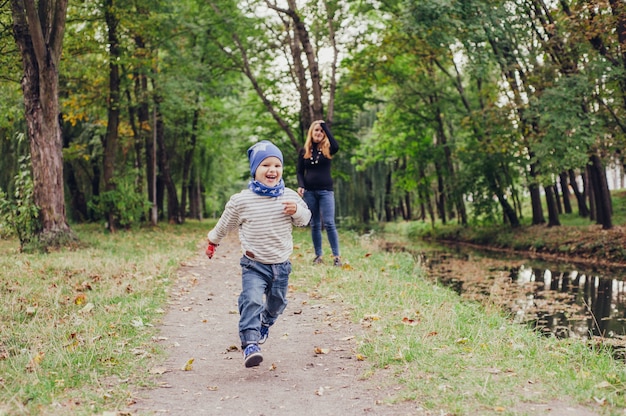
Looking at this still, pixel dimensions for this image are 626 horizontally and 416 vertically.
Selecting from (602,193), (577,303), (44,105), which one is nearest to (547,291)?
(577,303)

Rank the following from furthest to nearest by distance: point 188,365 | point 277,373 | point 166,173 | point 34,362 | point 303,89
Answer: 1. point 166,173
2. point 303,89
3. point 188,365
4. point 277,373
5. point 34,362

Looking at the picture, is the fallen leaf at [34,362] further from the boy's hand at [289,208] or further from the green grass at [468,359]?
the green grass at [468,359]

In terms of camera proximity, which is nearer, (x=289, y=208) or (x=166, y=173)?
(x=289, y=208)

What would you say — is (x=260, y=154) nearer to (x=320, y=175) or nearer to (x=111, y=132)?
(x=320, y=175)

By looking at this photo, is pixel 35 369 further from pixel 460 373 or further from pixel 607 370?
pixel 607 370

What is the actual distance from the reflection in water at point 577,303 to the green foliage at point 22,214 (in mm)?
9856

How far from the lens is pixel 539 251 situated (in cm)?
1873

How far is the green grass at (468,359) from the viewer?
142 inches

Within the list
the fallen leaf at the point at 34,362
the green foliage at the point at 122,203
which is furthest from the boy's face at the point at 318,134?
the green foliage at the point at 122,203

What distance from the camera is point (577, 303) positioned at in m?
9.20

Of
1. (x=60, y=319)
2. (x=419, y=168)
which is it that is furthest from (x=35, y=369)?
(x=419, y=168)

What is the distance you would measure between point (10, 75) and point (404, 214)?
31.3m

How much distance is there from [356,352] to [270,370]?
808 millimetres

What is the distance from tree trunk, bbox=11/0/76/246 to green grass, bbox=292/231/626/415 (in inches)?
304
